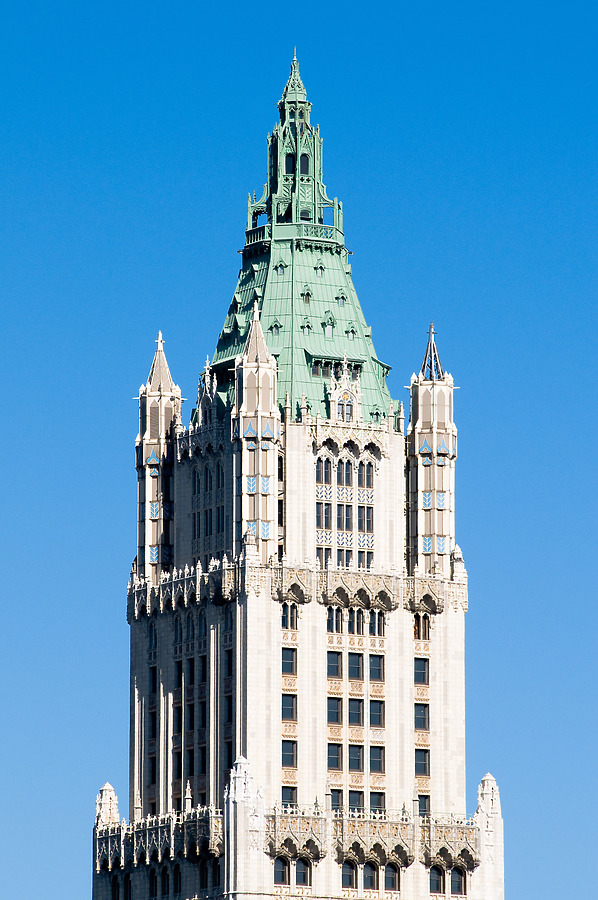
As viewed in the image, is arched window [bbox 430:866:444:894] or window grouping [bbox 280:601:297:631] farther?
arched window [bbox 430:866:444:894]

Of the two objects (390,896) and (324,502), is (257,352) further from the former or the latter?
(390,896)

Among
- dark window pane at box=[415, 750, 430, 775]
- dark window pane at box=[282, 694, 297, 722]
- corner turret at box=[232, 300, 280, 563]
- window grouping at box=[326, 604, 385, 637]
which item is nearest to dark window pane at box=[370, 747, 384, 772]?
dark window pane at box=[415, 750, 430, 775]

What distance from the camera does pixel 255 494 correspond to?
19700 centimetres

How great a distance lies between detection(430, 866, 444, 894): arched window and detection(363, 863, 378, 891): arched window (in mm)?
3638

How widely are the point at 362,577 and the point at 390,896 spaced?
1880 cm

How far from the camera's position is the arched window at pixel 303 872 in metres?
193

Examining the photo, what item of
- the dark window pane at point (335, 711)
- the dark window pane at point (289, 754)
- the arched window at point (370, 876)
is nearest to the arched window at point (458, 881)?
the arched window at point (370, 876)

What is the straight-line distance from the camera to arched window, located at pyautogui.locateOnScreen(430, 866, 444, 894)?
197m

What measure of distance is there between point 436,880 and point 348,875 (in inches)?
224

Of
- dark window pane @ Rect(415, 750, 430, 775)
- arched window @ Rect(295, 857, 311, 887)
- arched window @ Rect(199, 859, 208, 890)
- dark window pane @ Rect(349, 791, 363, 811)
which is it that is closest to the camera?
arched window @ Rect(295, 857, 311, 887)

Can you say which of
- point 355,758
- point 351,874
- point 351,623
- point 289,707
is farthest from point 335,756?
point 351,623

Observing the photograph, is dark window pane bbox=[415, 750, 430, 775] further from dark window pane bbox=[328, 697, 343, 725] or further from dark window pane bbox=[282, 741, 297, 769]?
dark window pane bbox=[282, 741, 297, 769]

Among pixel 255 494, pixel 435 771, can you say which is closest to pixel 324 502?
pixel 255 494

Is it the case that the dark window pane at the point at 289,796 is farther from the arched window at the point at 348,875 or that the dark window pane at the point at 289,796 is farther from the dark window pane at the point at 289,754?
the arched window at the point at 348,875
